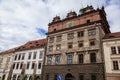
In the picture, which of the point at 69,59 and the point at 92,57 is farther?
the point at 69,59

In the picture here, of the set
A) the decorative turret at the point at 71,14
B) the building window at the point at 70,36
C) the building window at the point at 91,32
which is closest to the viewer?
the building window at the point at 91,32

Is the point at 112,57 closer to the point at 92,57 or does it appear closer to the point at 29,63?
the point at 92,57

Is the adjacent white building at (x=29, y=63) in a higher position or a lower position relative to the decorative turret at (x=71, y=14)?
lower

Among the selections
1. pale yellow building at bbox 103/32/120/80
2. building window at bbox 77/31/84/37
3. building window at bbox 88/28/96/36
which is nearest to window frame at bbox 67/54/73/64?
building window at bbox 77/31/84/37

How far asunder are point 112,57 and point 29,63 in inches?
934

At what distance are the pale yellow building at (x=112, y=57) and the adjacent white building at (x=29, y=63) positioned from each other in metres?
17.5

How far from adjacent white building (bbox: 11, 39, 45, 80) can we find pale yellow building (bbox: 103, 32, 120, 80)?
57.6ft

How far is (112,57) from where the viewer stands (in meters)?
24.7

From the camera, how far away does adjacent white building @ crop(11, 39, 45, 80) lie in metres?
35.2

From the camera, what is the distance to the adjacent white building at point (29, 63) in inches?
1385

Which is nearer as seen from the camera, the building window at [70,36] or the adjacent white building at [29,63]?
the building window at [70,36]

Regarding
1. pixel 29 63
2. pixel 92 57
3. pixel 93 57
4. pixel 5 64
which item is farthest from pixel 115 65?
pixel 5 64

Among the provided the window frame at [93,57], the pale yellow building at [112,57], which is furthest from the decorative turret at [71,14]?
the window frame at [93,57]

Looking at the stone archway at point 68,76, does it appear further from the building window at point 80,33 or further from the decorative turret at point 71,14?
the decorative turret at point 71,14
